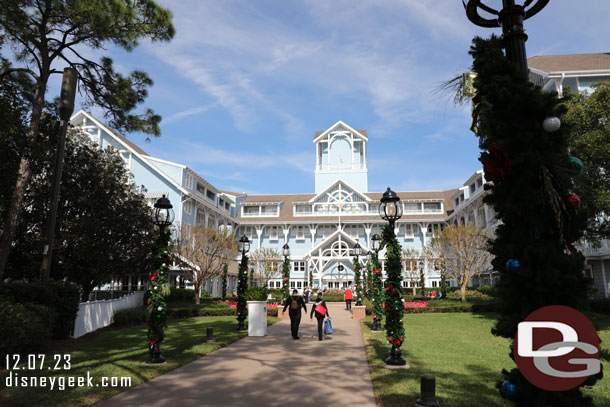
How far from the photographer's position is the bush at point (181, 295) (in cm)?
2892

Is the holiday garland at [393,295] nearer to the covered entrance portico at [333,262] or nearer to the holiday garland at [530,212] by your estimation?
the holiday garland at [530,212]

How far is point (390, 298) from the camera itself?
9.25 metres

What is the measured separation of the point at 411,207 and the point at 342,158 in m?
12.4

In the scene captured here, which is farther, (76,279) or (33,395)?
(76,279)

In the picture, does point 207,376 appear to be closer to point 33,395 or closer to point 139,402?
point 139,402

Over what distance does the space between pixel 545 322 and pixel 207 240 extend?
1076 inches

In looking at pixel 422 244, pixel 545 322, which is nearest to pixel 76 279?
pixel 545 322

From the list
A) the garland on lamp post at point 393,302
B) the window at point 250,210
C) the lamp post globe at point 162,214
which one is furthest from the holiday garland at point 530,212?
the window at point 250,210

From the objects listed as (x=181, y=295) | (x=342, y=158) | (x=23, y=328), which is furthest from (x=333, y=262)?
(x=23, y=328)

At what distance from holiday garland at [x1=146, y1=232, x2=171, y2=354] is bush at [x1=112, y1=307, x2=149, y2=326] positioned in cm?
852

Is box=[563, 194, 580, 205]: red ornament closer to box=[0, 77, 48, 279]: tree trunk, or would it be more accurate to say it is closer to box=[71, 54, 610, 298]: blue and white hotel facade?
box=[0, 77, 48, 279]: tree trunk

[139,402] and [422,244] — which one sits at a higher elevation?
[422,244]

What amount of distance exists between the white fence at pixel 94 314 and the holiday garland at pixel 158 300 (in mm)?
5552

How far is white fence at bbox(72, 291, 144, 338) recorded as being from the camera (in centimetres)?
1335
